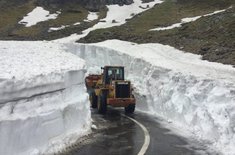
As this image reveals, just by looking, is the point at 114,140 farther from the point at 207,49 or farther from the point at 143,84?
the point at 207,49

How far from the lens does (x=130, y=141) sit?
52.8 ft

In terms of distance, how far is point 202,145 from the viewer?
15609 millimetres

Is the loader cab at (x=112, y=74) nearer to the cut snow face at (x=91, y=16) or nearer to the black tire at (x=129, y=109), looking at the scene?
the black tire at (x=129, y=109)

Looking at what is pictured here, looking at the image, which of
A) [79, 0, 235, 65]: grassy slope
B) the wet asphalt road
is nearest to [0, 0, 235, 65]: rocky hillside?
[79, 0, 235, 65]: grassy slope

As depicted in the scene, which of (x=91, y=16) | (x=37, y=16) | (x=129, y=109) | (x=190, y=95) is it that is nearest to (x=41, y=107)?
(x=190, y=95)

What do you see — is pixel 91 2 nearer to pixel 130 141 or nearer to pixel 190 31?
pixel 190 31

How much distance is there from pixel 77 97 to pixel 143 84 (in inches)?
429

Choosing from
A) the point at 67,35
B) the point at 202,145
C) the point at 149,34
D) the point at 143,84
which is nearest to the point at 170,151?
the point at 202,145

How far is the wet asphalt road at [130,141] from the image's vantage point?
47.4 feet

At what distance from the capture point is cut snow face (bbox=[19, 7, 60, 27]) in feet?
264

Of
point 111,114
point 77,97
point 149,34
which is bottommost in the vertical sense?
point 111,114

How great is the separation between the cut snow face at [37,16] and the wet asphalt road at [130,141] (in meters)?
61.2

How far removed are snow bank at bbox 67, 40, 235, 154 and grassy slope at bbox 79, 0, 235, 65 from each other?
7.82ft

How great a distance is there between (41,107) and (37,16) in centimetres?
7267
